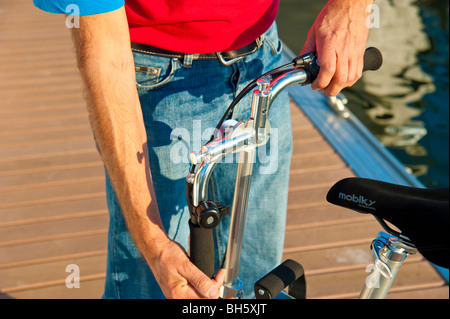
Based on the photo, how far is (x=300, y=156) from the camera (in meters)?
2.94

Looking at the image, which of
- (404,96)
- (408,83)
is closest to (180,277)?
(404,96)

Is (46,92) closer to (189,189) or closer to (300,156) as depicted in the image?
(300,156)

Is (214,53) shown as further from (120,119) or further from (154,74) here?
(120,119)

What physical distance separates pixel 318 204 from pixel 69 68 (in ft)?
7.91

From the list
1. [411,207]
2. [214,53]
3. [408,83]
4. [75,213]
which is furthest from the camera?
[408,83]

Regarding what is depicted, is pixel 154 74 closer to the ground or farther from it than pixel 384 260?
farther from it

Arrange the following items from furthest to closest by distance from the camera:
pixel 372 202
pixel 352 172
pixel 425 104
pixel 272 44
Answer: pixel 425 104 < pixel 352 172 < pixel 272 44 < pixel 372 202

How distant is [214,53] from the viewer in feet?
4.12

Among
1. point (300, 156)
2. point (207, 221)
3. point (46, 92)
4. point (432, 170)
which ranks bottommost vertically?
point (432, 170)

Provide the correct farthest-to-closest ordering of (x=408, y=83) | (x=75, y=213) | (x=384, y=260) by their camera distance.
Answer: (x=408, y=83) < (x=75, y=213) < (x=384, y=260)

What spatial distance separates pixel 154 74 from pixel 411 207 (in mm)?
697

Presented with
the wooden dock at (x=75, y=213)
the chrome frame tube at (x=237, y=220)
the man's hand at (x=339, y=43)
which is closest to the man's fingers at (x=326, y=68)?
the man's hand at (x=339, y=43)

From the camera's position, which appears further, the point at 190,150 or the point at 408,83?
the point at 408,83
